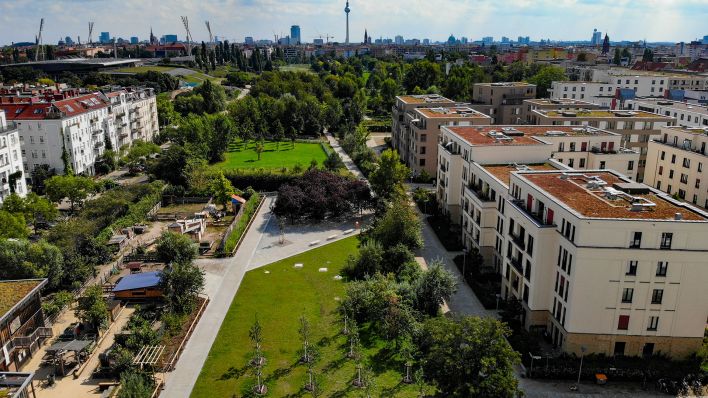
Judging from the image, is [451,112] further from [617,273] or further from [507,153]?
[617,273]

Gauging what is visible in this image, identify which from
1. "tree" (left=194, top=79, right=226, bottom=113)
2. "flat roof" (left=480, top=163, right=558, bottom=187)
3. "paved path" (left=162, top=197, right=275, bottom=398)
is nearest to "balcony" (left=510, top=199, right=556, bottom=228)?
"flat roof" (left=480, top=163, right=558, bottom=187)

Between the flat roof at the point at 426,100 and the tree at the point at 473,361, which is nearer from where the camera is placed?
the tree at the point at 473,361

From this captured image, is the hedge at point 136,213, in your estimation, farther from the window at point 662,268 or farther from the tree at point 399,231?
the window at point 662,268

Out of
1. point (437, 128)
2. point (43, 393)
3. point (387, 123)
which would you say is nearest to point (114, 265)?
point (43, 393)

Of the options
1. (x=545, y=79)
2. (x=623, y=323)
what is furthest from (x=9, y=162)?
(x=545, y=79)

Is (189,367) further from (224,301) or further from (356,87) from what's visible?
(356,87)

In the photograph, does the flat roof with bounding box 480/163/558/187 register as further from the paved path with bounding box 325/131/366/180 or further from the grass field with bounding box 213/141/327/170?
the grass field with bounding box 213/141/327/170

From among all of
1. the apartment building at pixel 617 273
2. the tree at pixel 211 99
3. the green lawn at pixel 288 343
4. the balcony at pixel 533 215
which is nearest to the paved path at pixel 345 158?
the tree at pixel 211 99
